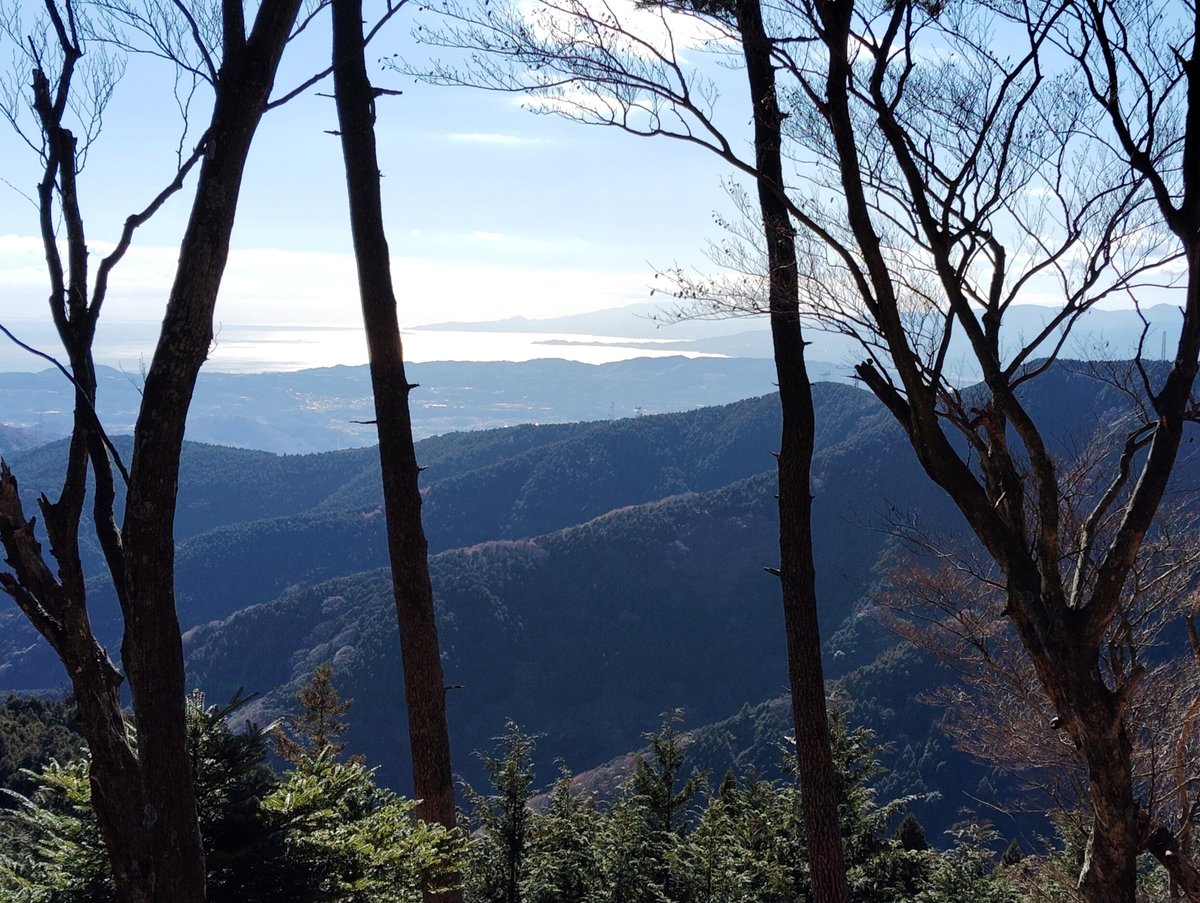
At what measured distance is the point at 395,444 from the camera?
16.0ft

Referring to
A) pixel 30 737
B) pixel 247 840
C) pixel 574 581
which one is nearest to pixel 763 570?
pixel 247 840

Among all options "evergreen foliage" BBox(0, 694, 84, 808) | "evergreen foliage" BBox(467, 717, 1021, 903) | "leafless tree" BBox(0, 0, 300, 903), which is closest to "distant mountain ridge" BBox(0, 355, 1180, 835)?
"evergreen foliage" BBox(0, 694, 84, 808)

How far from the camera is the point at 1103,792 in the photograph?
13.9 ft

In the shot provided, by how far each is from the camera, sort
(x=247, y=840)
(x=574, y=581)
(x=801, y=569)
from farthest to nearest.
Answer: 1. (x=574, y=581)
2. (x=801, y=569)
3. (x=247, y=840)

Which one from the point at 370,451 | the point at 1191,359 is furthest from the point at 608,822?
the point at 370,451

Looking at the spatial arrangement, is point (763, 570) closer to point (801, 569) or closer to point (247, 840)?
point (801, 569)

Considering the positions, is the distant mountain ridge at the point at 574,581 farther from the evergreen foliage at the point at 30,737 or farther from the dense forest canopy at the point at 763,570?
the dense forest canopy at the point at 763,570

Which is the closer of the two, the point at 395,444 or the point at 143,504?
the point at 143,504

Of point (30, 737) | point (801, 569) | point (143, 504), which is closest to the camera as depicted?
point (143, 504)

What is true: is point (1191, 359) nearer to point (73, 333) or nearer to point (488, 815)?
point (73, 333)

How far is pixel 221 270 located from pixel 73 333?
2.52ft

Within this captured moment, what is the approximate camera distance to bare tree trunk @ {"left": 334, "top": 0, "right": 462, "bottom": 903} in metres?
4.84

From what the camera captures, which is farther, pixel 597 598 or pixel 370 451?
pixel 370 451

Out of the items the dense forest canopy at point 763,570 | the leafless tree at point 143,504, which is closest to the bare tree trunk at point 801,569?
the dense forest canopy at point 763,570
